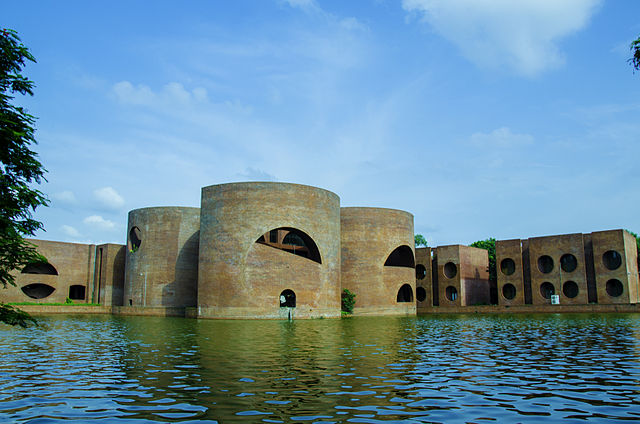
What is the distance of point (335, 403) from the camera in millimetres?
7367

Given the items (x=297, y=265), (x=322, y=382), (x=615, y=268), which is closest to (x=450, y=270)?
(x=615, y=268)

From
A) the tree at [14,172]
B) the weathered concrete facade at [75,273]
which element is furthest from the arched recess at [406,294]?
the tree at [14,172]

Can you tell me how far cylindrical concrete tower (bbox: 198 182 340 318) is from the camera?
33688 mm

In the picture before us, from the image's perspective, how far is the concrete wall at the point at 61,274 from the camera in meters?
48.9

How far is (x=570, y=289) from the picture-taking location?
44938 mm

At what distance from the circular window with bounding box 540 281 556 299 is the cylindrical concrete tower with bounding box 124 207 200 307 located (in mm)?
28550

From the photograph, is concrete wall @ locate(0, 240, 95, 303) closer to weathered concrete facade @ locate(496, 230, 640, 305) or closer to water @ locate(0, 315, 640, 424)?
water @ locate(0, 315, 640, 424)

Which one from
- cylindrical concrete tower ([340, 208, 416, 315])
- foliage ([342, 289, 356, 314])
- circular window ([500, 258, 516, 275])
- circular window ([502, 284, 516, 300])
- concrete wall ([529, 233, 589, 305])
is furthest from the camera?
circular window ([502, 284, 516, 300])

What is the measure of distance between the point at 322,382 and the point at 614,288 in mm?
40638

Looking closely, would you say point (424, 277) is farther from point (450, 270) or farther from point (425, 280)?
point (450, 270)

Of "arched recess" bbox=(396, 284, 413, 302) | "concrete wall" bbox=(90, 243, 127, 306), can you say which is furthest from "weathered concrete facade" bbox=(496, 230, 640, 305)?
"concrete wall" bbox=(90, 243, 127, 306)

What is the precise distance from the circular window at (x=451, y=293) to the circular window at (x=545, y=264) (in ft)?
27.1

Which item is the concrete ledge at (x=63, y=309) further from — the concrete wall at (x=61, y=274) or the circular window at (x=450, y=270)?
the circular window at (x=450, y=270)

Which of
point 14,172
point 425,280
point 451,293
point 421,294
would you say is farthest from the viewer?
point 421,294
